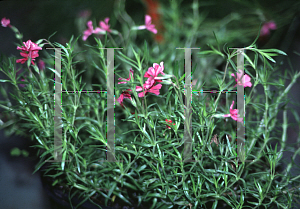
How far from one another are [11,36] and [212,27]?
613 mm

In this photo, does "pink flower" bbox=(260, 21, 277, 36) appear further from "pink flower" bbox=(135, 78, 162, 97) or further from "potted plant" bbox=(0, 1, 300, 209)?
"pink flower" bbox=(135, 78, 162, 97)

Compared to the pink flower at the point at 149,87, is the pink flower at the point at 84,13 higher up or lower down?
higher up

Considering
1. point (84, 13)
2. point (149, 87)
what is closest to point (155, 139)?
point (149, 87)

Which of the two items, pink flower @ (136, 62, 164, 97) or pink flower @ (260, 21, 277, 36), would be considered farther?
pink flower @ (260, 21, 277, 36)

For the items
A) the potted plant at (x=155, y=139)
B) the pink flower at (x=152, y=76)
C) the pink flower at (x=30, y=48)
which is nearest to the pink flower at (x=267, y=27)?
the potted plant at (x=155, y=139)

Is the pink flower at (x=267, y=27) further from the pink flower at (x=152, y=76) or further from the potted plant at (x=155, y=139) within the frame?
the pink flower at (x=152, y=76)

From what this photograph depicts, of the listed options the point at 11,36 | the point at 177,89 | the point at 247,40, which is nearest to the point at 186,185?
the point at 177,89

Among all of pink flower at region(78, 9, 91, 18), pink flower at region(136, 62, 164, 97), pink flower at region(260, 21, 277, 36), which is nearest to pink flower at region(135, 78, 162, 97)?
pink flower at region(136, 62, 164, 97)

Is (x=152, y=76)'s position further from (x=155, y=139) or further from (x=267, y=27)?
(x=267, y=27)

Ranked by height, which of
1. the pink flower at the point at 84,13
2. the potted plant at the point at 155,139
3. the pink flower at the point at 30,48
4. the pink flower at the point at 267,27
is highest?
the pink flower at the point at 84,13

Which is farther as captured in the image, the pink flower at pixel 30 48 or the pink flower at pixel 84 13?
the pink flower at pixel 84 13

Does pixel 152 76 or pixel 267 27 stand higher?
pixel 267 27

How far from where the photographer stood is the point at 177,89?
438 millimetres

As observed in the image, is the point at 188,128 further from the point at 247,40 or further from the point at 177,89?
the point at 247,40
